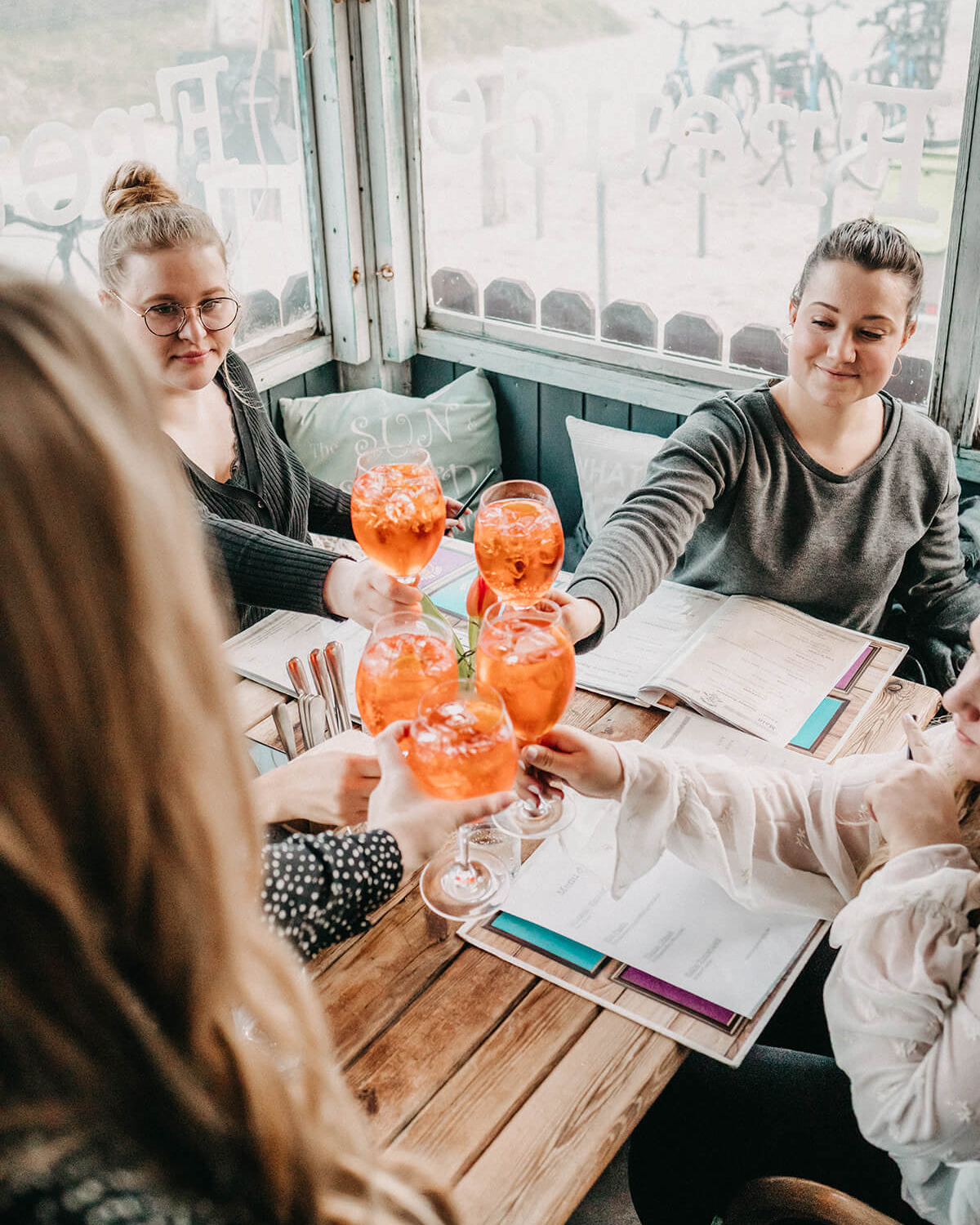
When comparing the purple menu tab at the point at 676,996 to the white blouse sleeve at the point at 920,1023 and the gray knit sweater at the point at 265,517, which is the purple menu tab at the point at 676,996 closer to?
the white blouse sleeve at the point at 920,1023

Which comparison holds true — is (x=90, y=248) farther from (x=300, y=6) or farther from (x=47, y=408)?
(x=47, y=408)

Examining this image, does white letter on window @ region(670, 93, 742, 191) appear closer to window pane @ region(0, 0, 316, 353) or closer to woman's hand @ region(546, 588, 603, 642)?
window pane @ region(0, 0, 316, 353)

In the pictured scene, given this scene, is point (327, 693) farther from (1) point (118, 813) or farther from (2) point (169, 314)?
(1) point (118, 813)

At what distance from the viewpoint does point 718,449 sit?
1.95 metres

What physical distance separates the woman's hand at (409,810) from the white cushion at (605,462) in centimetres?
169

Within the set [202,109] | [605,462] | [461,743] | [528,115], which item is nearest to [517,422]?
[605,462]

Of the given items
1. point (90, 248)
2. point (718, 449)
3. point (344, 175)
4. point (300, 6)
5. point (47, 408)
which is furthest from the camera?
point (344, 175)

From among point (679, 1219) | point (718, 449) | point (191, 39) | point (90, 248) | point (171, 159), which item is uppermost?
point (191, 39)

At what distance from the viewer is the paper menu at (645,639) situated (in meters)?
1.65

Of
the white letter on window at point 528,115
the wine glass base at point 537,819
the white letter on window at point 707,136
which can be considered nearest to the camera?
the wine glass base at point 537,819

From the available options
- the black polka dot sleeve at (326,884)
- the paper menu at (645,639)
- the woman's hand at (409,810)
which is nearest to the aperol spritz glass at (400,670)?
the woman's hand at (409,810)

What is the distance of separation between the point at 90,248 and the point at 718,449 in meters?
1.50

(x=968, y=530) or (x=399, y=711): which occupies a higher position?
(x=399, y=711)

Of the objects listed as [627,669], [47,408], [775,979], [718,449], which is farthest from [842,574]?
[47,408]
